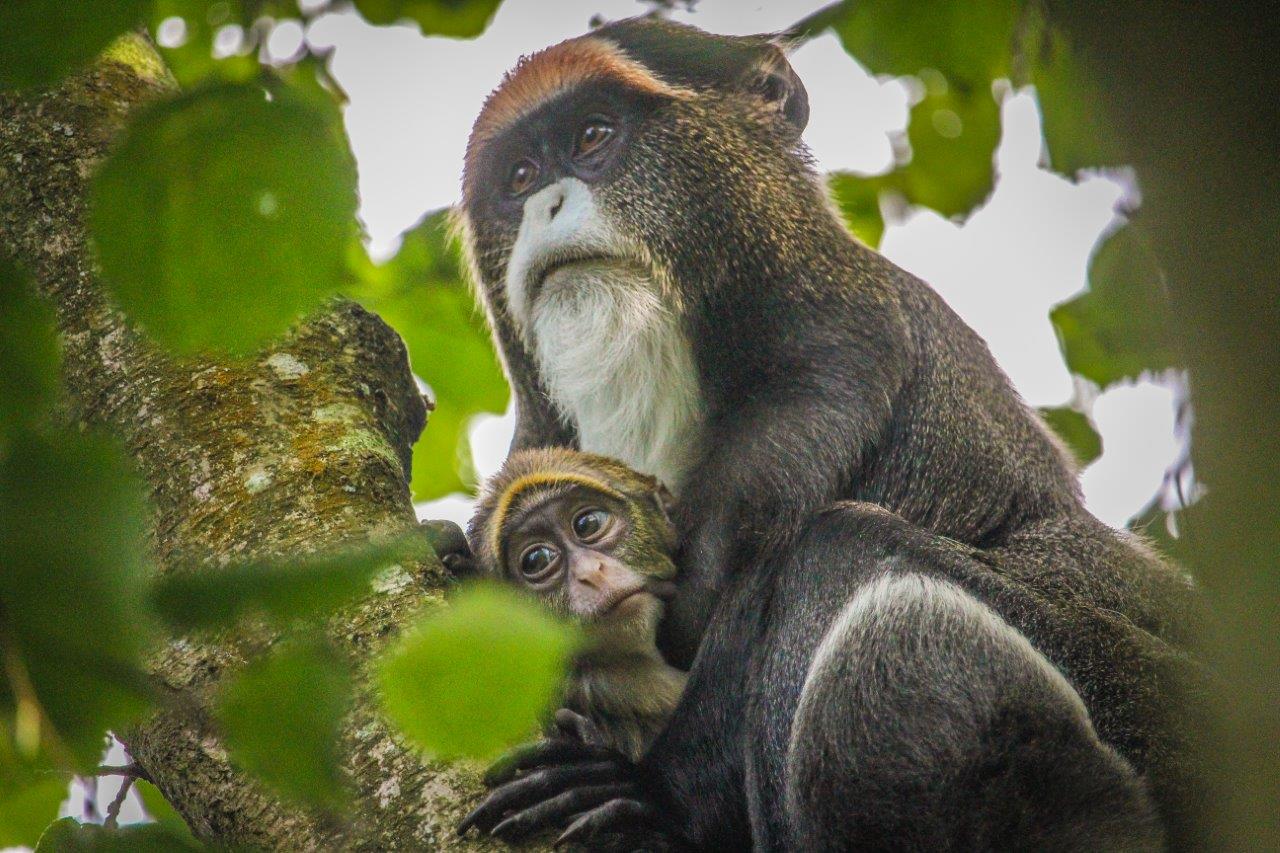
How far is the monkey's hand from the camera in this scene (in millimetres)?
2627

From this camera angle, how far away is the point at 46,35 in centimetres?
109

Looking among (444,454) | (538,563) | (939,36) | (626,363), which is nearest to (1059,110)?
(939,36)

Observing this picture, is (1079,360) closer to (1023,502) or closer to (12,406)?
(1023,502)

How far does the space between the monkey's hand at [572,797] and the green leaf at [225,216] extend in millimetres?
1540

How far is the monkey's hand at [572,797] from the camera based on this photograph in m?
2.63

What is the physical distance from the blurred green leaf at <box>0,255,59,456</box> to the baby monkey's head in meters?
3.01

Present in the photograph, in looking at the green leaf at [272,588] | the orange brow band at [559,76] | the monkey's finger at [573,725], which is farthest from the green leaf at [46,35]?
the orange brow band at [559,76]

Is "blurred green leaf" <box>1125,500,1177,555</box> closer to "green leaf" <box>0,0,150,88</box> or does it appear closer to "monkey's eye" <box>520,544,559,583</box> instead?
"monkey's eye" <box>520,544,559,583</box>

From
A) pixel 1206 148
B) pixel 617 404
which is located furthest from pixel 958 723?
pixel 1206 148

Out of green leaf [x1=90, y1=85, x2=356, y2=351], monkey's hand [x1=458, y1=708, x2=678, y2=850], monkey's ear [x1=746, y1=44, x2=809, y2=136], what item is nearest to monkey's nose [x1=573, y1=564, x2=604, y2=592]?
monkey's hand [x1=458, y1=708, x2=678, y2=850]

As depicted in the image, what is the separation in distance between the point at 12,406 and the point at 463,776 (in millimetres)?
1619

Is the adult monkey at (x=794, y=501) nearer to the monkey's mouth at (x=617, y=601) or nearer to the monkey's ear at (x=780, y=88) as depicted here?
the monkey's ear at (x=780, y=88)

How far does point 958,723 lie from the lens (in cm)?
329

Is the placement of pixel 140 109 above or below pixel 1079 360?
below
